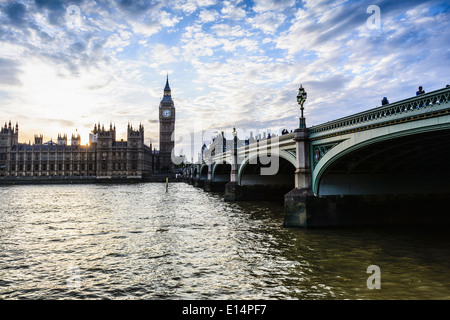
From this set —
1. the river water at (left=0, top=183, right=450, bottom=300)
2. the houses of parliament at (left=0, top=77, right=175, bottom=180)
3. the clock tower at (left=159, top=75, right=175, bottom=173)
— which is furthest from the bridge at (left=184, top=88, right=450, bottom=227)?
the clock tower at (left=159, top=75, right=175, bottom=173)

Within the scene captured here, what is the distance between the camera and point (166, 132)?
548 feet

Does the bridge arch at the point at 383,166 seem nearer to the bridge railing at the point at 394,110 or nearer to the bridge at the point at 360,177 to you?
the bridge at the point at 360,177

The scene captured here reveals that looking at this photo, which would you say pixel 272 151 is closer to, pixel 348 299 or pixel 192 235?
pixel 192 235

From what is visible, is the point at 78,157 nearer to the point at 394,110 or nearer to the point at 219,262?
the point at 219,262

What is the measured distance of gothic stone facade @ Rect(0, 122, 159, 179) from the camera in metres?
124

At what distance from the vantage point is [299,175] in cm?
1803

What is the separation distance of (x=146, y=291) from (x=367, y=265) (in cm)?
738

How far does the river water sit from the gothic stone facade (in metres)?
110

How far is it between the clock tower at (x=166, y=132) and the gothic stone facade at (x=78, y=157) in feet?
103

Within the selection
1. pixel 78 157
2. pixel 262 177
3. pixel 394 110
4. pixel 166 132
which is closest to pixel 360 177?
pixel 394 110

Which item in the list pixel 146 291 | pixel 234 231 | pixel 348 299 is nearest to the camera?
pixel 348 299

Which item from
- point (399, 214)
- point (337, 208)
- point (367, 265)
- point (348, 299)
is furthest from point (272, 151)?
point (348, 299)

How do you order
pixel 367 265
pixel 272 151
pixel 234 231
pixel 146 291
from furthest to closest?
pixel 272 151 < pixel 234 231 < pixel 367 265 < pixel 146 291

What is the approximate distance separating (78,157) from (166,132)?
5140cm
